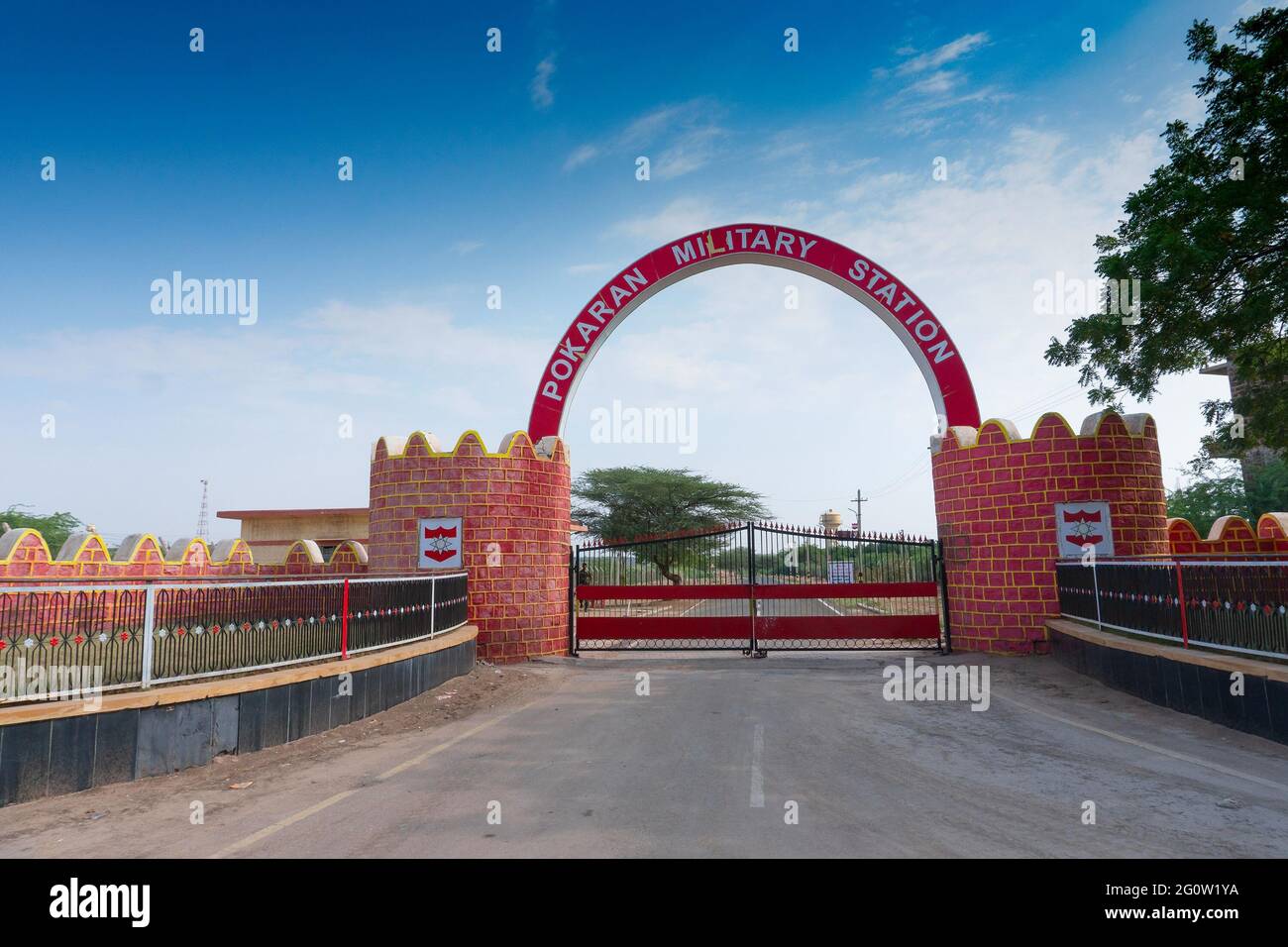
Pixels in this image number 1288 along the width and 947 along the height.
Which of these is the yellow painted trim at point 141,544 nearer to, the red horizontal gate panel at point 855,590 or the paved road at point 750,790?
the paved road at point 750,790

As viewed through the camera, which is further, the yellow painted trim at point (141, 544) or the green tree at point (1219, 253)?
the yellow painted trim at point (141, 544)

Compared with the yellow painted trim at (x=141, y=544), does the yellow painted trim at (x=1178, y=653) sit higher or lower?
lower

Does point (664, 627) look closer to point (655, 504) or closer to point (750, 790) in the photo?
point (750, 790)

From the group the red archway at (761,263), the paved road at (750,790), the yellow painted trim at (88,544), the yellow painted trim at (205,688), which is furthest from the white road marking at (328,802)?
the yellow painted trim at (88,544)

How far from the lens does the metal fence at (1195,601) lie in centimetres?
682

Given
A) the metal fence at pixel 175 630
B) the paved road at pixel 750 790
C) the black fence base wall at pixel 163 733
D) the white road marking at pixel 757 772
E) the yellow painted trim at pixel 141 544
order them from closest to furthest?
the paved road at pixel 750 790
the white road marking at pixel 757 772
the black fence base wall at pixel 163 733
the metal fence at pixel 175 630
the yellow painted trim at pixel 141 544

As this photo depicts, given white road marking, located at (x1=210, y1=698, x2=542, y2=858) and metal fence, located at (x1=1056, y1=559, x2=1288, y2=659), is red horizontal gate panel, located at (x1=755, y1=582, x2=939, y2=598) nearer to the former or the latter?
metal fence, located at (x1=1056, y1=559, x2=1288, y2=659)

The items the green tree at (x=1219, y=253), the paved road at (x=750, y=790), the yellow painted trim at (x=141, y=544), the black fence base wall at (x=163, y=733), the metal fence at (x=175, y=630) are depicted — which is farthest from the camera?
the yellow painted trim at (x=141, y=544)

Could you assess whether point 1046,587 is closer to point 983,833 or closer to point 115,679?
point 983,833

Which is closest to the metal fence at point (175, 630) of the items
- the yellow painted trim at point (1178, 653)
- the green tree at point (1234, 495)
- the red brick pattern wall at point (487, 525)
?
the red brick pattern wall at point (487, 525)

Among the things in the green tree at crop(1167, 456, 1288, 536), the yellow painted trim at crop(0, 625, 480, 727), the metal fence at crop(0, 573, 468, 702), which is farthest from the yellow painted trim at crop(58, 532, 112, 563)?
the green tree at crop(1167, 456, 1288, 536)

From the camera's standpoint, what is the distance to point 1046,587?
11828 mm

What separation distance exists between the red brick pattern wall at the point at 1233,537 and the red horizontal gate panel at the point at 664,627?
7973mm

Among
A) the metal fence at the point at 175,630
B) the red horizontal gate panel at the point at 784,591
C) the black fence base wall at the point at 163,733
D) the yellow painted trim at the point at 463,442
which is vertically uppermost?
the yellow painted trim at the point at 463,442
